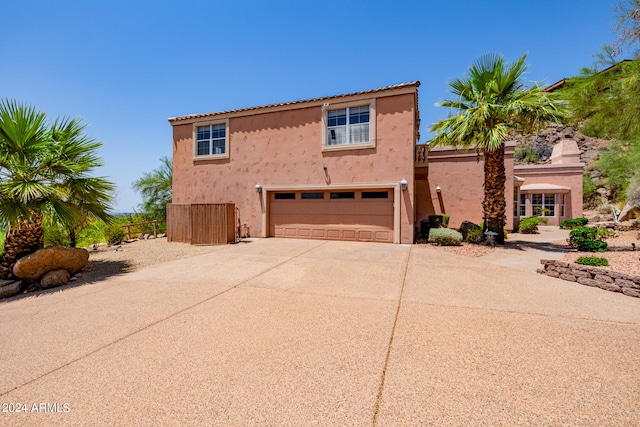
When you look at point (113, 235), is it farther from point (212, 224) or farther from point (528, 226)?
point (528, 226)

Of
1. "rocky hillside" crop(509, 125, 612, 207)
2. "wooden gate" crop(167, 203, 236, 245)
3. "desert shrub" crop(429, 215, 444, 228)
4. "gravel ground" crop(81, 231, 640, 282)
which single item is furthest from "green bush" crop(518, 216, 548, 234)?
"rocky hillside" crop(509, 125, 612, 207)

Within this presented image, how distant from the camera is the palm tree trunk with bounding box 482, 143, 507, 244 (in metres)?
10.8

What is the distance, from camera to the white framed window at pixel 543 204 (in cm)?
2168

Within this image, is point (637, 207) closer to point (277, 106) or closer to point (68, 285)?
point (277, 106)

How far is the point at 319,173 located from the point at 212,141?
6603 mm

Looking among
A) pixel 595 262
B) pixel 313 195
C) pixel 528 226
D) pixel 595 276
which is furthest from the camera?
pixel 528 226

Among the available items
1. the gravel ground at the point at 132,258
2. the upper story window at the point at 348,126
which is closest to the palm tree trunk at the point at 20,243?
the gravel ground at the point at 132,258

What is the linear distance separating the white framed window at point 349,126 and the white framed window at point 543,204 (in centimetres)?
1829

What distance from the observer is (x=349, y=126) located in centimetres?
1253

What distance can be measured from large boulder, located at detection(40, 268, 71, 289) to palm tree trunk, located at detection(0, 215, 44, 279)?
0.73 metres

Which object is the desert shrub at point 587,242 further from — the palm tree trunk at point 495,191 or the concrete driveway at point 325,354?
the concrete driveway at point 325,354

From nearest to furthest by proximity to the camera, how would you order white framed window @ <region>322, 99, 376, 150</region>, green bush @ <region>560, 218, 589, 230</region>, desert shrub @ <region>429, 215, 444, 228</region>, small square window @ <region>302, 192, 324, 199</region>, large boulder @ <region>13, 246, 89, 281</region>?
large boulder @ <region>13, 246, 89, 281</region>
white framed window @ <region>322, 99, 376, 150</region>
small square window @ <region>302, 192, 324, 199</region>
desert shrub @ <region>429, 215, 444, 228</region>
green bush @ <region>560, 218, 589, 230</region>

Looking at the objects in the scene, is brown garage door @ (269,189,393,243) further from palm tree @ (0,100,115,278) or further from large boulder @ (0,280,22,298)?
large boulder @ (0,280,22,298)

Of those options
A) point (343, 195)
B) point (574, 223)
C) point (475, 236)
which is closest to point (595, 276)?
point (475, 236)
